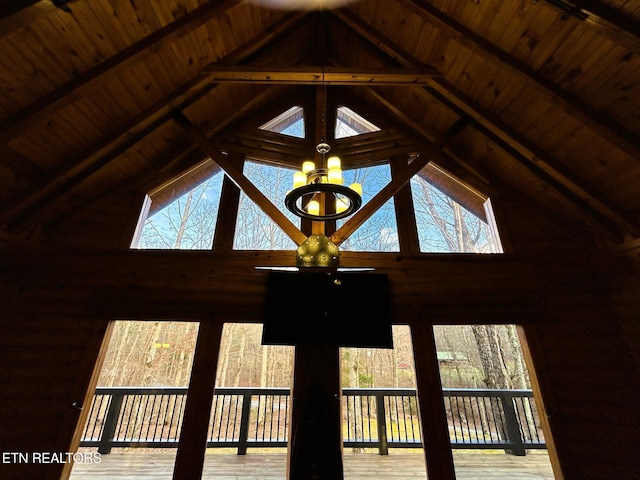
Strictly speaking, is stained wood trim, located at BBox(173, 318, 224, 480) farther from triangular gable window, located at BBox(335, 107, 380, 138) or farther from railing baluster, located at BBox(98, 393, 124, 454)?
triangular gable window, located at BBox(335, 107, 380, 138)

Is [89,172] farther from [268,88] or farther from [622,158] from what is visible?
[622,158]

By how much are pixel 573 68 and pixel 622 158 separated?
108 cm

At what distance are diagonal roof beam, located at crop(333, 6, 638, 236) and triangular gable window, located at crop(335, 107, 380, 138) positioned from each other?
1.08 meters

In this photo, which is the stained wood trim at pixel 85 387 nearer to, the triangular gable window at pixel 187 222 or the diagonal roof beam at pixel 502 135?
the triangular gable window at pixel 187 222

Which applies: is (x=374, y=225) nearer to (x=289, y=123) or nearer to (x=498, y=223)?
(x=498, y=223)

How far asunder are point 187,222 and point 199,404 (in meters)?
2.36

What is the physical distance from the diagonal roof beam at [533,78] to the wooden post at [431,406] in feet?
8.50

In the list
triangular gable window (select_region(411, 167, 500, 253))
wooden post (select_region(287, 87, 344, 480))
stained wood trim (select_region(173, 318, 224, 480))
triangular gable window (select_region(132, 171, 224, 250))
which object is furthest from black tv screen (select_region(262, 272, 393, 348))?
triangular gable window (select_region(132, 171, 224, 250))

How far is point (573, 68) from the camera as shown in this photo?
2.67 metres

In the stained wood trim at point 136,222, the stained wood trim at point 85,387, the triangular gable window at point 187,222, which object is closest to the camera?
the stained wood trim at point 85,387

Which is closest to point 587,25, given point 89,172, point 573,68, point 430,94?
point 573,68

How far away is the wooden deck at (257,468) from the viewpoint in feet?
10.6

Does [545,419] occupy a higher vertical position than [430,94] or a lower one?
lower
